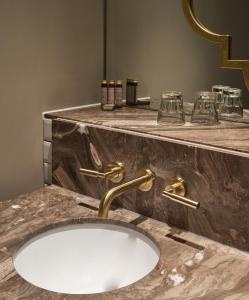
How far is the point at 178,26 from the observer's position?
48.2 inches

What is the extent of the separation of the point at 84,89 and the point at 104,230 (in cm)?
51

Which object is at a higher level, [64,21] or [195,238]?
[64,21]

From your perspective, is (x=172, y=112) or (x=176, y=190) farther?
(x=172, y=112)

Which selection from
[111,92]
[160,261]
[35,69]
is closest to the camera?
[160,261]

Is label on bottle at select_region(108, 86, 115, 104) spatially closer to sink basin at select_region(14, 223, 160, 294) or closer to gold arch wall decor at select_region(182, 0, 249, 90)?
gold arch wall decor at select_region(182, 0, 249, 90)

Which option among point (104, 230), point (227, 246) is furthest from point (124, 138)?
point (227, 246)

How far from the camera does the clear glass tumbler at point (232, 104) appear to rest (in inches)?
44.5

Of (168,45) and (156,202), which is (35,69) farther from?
(156,202)

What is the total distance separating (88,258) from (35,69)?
1.75ft

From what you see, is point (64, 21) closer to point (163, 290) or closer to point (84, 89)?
point (84, 89)

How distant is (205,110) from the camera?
1112mm

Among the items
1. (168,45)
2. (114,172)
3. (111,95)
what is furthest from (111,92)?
(114,172)

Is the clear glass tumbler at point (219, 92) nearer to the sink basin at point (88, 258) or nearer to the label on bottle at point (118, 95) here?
the label on bottle at point (118, 95)

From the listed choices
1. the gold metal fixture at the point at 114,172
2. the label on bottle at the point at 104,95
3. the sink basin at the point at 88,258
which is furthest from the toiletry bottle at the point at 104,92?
the sink basin at the point at 88,258
